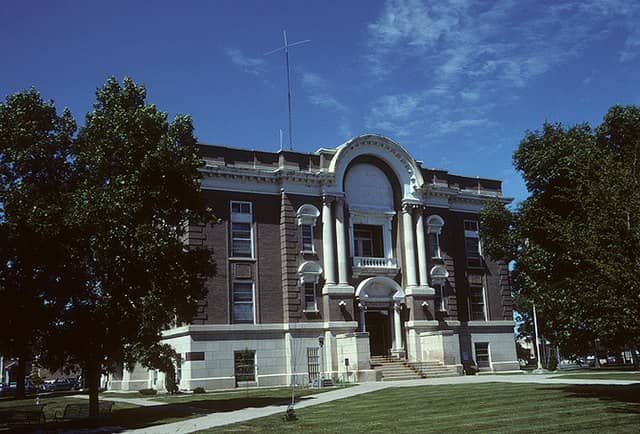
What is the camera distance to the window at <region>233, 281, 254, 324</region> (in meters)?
40.0

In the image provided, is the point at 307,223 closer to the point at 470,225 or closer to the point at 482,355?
the point at 470,225

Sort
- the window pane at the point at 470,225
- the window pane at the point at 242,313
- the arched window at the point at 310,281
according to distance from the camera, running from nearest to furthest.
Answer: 1. the window pane at the point at 242,313
2. the arched window at the point at 310,281
3. the window pane at the point at 470,225

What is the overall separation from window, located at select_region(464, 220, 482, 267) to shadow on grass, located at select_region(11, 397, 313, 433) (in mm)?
24243

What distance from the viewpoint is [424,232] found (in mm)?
46438

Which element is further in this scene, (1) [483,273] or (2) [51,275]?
(1) [483,273]

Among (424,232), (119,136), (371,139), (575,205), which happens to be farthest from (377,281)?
(119,136)

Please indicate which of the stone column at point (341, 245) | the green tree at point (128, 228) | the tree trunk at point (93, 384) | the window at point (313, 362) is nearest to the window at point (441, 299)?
the stone column at point (341, 245)

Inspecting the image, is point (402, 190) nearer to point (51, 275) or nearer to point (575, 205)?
point (575, 205)

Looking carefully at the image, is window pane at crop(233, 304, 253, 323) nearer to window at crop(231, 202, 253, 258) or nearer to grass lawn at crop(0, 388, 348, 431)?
window at crop(231, 202, 253, 258)

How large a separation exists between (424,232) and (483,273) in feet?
21.3

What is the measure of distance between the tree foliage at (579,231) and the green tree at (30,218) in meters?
17.0

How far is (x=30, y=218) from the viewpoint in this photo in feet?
74.1

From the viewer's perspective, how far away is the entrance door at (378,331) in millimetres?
44656

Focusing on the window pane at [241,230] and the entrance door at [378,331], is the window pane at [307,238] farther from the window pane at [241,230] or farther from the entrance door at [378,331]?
the entrance door at [378,331]
